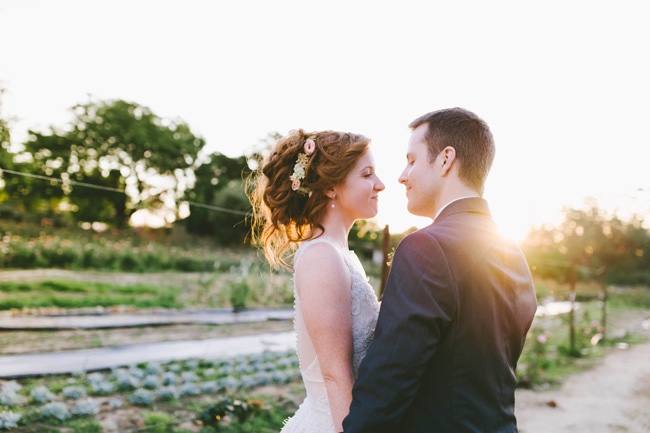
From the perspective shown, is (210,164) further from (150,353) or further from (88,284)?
(150,353)

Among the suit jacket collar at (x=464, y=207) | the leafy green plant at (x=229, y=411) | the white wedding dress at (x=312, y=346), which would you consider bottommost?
the leafy green plant at (x=229, y=411)

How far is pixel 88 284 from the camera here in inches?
433

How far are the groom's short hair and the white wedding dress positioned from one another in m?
0.61

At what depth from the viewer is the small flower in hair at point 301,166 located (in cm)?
218

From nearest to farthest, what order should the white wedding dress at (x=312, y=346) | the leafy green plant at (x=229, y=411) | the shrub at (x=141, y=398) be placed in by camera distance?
the white wedding dress at (x=312, y=346)
the leafy green plant at (x=229, y=411)
the shrub at (x=141, y=398)

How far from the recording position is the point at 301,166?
220cm

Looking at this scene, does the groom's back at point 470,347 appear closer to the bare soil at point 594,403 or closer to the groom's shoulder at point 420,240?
the groom's shoulder at point 420,240

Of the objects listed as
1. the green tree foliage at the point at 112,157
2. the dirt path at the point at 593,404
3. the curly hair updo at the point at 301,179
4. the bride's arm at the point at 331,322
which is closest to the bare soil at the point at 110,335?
the dirt path at the point at 593,404

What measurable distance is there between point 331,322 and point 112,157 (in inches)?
1450

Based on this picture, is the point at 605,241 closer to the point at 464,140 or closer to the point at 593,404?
the point at 593,404

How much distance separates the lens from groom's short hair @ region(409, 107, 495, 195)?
5.34ft

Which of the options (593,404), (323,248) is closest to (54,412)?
(323,248)

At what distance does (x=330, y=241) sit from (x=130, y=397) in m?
3.87

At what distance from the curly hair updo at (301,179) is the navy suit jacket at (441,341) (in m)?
0.79
